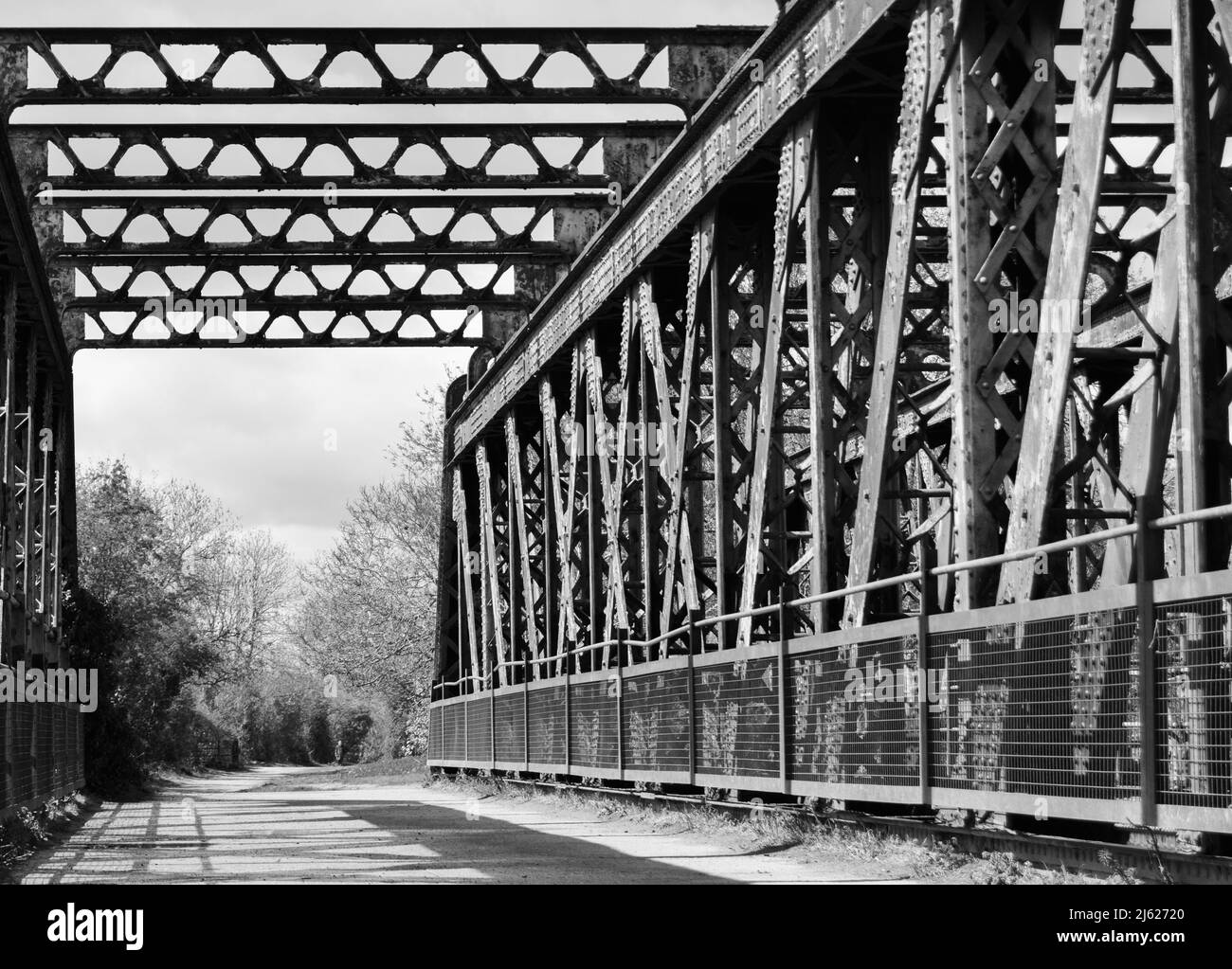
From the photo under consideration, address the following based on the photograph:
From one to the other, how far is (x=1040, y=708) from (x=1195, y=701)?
4.73 feet

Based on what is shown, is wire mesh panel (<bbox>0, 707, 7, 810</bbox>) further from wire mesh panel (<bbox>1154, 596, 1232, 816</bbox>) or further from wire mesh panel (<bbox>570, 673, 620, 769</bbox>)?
wire mesh panel (<bbox>1154, 596, 1232, 816</bbox>)

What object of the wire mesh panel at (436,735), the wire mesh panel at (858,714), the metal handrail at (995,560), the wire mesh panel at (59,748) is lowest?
the wire mesh panel at (436,735)

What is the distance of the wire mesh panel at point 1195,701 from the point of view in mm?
7250

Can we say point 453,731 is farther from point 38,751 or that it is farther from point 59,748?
point 38,751

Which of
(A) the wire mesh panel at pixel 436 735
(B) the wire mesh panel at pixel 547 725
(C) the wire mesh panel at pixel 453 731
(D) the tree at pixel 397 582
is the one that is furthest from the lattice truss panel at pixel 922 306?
(D) the tree at pixel 397 582

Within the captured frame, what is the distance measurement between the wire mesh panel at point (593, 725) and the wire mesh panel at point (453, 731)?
1039cm

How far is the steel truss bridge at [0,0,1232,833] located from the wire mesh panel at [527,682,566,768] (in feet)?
0.27

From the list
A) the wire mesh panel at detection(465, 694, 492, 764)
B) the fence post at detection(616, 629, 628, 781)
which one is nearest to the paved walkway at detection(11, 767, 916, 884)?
the fence post at detection(616, 629, 628, 781)

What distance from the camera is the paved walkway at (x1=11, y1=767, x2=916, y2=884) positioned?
11031 millimetres

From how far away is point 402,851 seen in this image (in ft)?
44.3

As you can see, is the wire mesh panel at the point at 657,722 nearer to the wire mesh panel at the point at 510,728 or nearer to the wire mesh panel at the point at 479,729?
the wire mesh panel at the point at 510,728

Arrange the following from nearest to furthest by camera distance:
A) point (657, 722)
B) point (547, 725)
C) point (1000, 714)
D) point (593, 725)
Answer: point (1000, 714), point (657, 722), point (593, 725), point (547, 725)

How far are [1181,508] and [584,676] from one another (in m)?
12.7

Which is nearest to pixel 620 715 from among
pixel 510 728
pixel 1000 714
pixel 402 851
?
pixel 402 851
